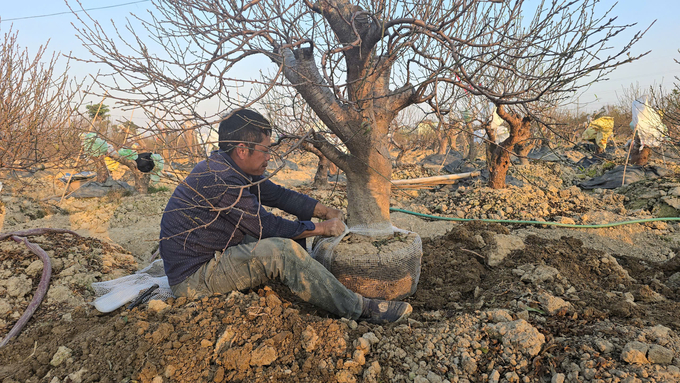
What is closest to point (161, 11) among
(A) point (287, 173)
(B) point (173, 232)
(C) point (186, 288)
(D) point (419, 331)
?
(B) point (173, 232)

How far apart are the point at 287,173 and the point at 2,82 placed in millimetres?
7162

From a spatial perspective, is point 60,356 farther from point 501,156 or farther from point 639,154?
point 639,154

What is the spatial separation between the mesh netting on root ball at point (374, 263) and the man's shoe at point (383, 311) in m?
0.14

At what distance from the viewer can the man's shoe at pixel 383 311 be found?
7.14 ft

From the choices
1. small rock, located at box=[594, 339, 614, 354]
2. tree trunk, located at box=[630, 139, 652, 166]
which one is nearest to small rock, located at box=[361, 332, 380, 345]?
small rock, located at box=[594, 339, 614, 354]

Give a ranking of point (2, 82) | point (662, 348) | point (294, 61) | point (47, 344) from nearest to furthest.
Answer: point (662, 348), point (47, 344), point (294, 61), point (2, 82)

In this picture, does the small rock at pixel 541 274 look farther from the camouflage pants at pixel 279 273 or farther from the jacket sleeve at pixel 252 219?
the jacket sleeve at pixel 252 219

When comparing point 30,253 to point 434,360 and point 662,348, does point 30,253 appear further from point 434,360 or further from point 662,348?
point 662,348

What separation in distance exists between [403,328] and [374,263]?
0.51 m

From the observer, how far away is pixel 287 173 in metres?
10.9

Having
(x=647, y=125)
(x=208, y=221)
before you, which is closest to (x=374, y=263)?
(x=208, y=221)

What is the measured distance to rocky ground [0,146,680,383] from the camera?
5.05 feet

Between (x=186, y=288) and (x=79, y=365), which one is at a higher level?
(x=186, y=288)

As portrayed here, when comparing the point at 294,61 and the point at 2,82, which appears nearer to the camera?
the point at 294,61
